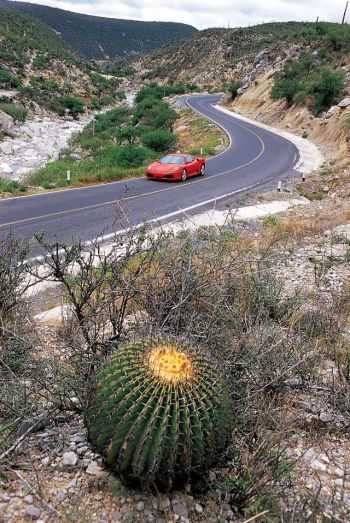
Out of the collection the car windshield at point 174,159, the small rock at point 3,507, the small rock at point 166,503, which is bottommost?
the car windshield at point 174,159

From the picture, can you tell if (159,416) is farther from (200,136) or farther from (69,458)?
(200,136)

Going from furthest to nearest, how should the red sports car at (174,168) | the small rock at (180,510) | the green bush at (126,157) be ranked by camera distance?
the green bush at (126,157)
the red sports car at (174,168)
the small rock at (180,510)

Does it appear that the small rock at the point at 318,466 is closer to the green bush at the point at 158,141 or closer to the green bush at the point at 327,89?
the green bush at the point at 158,141

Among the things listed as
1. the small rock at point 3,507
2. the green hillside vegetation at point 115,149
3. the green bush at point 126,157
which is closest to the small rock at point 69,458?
the small rock at point 3,507

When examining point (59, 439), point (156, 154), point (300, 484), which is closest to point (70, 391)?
point (59, 439)

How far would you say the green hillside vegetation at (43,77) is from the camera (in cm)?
4762

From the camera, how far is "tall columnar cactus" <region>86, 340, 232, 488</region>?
306cm

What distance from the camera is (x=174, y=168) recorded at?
21141 mm

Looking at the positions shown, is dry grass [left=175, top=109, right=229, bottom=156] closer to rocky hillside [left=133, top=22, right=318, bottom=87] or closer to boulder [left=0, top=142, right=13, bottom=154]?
boulder [left=0, top=142, right=13, bottom=154]

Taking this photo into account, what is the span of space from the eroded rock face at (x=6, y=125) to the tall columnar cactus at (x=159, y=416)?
33.5 meters

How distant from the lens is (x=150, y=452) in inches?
121

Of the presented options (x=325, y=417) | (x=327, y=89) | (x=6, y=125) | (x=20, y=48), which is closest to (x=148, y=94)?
(x=20, y=48)

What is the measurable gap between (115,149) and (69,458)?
25.5 metres

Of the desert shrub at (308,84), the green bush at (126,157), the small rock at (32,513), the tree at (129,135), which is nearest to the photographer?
the small rock at (32,513)
